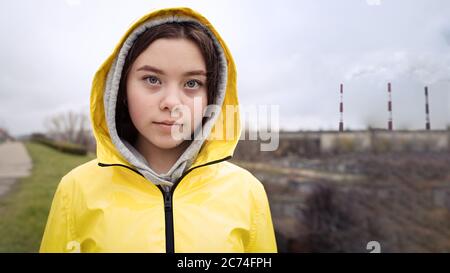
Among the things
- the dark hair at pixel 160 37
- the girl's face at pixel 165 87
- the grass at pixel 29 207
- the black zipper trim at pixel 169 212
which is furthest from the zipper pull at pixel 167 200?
the grass at pixel 29 207

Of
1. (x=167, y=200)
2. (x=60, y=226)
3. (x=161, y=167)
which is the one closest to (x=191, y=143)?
(x=161, y=167)

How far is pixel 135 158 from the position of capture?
1.25 metres

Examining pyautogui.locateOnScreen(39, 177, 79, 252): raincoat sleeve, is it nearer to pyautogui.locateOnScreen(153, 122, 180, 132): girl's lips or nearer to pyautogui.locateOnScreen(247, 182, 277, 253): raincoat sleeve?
pyautogui.locateOnScreen(153, 122, 180, 132): girl's lips

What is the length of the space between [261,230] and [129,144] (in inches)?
24.4

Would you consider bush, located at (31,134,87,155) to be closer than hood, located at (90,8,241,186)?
No

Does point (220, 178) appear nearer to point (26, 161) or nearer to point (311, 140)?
point (311, 140)

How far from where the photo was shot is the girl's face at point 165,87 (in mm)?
1179

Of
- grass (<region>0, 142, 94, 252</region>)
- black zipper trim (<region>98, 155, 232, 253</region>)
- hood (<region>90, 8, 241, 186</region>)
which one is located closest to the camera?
black zipper trim (<region>98, 155, 232, 253</region>)

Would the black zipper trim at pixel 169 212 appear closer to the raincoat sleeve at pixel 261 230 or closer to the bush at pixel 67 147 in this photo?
the raincoat sleeve at pixel 261 230

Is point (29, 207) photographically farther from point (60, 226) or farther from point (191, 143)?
point (191, 143)

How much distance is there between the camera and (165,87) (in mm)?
1187

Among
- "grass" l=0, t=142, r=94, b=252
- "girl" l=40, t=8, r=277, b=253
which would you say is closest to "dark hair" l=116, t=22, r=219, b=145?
"girl" l=40, t=8, r=277, b=253

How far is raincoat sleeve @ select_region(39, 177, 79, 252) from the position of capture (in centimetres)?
117
